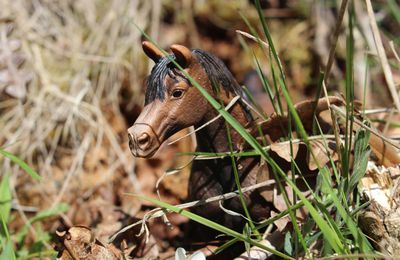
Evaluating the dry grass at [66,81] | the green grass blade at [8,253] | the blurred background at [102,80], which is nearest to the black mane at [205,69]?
the green grass blade at [8,253]

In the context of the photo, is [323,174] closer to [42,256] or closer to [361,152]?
[361,152]

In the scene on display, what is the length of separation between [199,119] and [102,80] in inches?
58.3

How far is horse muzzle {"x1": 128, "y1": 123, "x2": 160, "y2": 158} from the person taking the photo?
1.55 m

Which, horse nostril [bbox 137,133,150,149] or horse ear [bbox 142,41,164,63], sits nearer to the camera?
horse nostril [bbox 137,133,150,149]

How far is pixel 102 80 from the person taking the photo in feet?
10.0

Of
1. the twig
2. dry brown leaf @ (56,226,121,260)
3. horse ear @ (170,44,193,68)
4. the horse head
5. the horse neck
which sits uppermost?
horse ear @ (170,44,193,68)

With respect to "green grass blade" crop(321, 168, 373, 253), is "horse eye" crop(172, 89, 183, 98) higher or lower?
higher

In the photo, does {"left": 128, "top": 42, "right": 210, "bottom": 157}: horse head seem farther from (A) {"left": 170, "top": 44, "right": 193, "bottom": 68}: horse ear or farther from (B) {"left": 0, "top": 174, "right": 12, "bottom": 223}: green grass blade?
(B) {"left": 0, "top": 174, "right": 12, "bottom": 223}: green grass blade

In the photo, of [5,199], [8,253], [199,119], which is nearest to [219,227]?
[199,119]

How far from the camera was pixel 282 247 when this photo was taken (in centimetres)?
169

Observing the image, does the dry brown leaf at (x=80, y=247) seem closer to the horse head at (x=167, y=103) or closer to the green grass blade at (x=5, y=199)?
the horse head at (x=167, y=103)

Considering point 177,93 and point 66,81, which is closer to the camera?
point 177,93

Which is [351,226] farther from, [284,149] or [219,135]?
[219,135]

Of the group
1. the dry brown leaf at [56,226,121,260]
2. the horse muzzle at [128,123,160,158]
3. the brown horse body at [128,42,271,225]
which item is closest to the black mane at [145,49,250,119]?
the brown horse body at [128,42,271,225]
